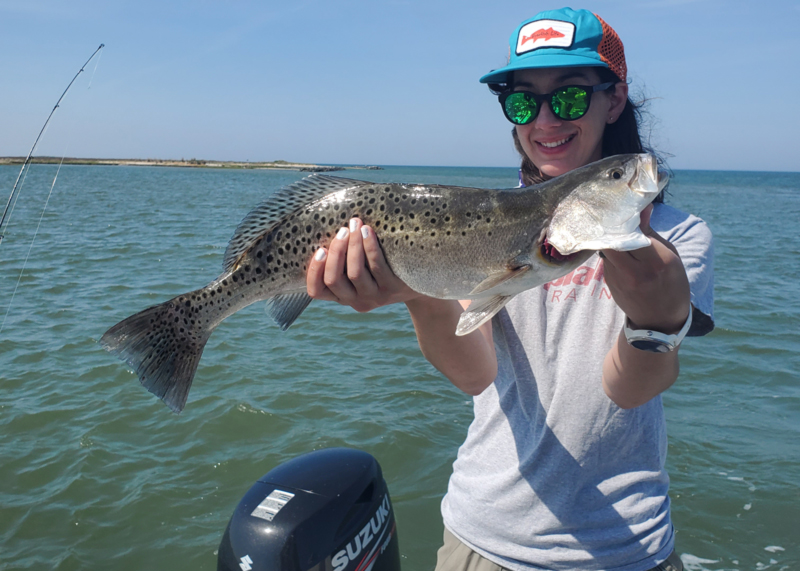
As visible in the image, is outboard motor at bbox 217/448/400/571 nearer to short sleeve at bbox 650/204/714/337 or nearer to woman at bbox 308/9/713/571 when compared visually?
woman at bbox 308/9/713/571

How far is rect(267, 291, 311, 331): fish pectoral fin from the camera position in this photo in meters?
2.96

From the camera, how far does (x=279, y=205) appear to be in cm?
289

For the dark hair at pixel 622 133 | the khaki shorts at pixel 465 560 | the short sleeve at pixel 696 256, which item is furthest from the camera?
the dark hair at pixel 622 133

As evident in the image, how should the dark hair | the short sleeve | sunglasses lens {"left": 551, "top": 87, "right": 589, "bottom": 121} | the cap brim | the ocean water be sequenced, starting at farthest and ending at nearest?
the ocean water → the dark hair → sunglasses lens {"left": 551, "top": 87, "right": 589, "bottom": 121} → the cap brim → the short sleeve

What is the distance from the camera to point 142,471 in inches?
253

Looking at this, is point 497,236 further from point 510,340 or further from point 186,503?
point 186,503

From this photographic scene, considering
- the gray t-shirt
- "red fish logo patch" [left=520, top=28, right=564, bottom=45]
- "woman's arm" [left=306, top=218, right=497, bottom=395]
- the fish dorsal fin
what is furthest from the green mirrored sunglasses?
"woman's arm" [left=306, top=218, right=497, bottom=395]

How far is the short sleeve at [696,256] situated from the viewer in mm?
2340

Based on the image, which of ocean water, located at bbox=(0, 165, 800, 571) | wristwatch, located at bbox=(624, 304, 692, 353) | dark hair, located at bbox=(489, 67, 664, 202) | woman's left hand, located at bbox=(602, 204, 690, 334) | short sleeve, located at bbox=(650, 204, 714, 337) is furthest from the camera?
ocean water, located at bbox=(0, 165, 800, 571)

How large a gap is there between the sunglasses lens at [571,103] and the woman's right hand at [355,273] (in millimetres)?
1053

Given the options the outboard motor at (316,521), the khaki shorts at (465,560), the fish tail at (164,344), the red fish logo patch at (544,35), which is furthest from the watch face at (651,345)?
the fish tail at (164,344)

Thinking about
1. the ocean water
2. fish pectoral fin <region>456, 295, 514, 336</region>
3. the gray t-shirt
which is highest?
fish pectoral fin <region>456, 295, 514, 336</region>

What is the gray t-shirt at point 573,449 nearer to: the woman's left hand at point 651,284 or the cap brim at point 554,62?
the woman's left hand at point 651,284

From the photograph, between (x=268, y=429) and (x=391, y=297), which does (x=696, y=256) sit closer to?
(x=391, y=297)
